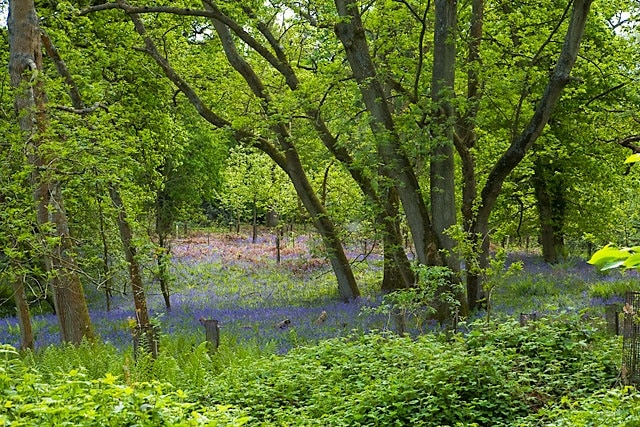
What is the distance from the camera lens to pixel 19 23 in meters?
8.42

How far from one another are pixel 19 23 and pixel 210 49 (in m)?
8.55

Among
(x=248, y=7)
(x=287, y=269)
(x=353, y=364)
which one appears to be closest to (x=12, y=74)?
(x=353, y=364)

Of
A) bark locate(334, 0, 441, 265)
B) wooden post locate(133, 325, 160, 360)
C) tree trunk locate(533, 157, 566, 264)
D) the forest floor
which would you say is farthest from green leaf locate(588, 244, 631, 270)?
tree trunk locate(533, 157, 566, 264)

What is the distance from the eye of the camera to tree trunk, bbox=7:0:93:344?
7363mm

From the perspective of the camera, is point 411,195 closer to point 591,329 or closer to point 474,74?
point 474,74

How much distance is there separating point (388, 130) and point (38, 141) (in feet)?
19.0

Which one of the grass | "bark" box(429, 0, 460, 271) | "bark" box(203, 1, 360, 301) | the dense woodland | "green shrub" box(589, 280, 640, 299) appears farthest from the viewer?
"bark" box(203, 1, 360, 301)

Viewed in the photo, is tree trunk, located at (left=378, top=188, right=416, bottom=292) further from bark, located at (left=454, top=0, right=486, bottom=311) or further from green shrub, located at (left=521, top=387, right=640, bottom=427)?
green shrub, located at (left=521, top=387, right=640, bottom=427)

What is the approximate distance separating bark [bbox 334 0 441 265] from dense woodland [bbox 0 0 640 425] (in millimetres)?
34

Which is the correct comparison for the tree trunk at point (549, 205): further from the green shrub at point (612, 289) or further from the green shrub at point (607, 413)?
the green shrub at point (607, 413)

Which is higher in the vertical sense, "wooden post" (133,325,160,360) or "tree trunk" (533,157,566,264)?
"tree trunk" (533,157,566,264)

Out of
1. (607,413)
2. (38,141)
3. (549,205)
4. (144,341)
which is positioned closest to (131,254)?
(144,341)

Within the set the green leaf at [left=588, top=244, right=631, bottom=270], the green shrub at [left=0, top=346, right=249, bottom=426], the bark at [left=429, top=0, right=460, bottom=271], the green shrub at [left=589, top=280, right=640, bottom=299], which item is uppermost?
the bark at [left=429, top=0, right=460, bottom=271]

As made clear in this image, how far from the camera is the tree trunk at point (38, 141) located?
Answer: 7363 mm
